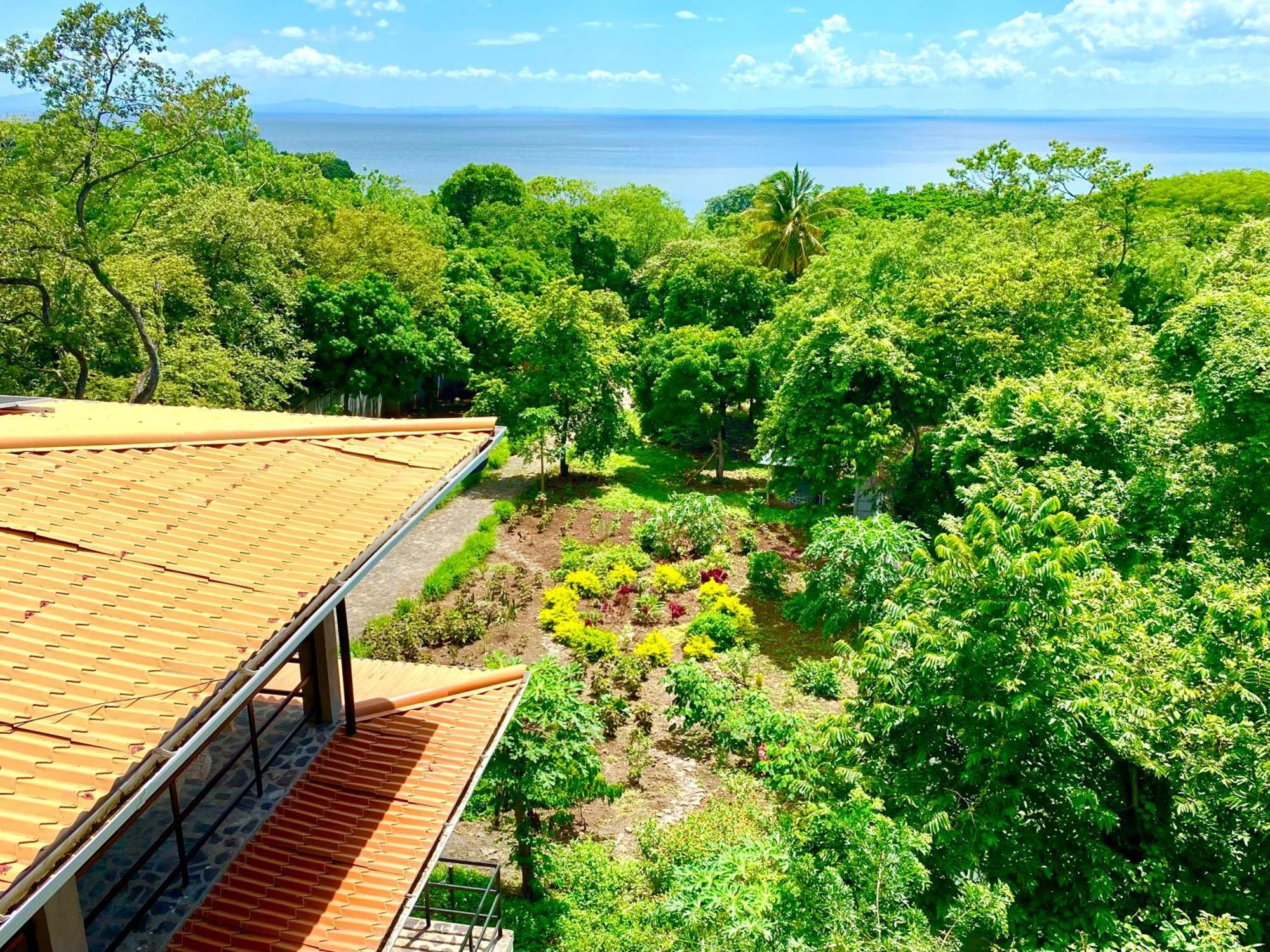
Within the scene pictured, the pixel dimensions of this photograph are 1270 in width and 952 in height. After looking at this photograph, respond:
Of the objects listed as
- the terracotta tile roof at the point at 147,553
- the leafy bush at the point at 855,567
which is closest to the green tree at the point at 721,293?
the leafy bush at the point at 855,567

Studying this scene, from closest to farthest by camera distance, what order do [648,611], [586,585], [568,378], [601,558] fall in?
[648,611]
[586,585]
[601,558]
[568,378]

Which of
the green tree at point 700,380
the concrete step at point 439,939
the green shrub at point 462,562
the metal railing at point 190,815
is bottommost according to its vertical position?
the green shrub at point 462,562

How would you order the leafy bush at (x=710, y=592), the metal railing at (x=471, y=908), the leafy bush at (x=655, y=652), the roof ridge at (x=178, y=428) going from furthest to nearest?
the leafy bush at (x=710, y=592), the leafy bush at (x=655, y=652), the metal railing at (x=471, y=908), the roof ridge at (x=178, y=428)

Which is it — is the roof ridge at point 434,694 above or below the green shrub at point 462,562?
above

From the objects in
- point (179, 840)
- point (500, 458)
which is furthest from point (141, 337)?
point (179, 840)

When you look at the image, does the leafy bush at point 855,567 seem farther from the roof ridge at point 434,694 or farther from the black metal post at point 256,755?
the black metal post at point 256,755

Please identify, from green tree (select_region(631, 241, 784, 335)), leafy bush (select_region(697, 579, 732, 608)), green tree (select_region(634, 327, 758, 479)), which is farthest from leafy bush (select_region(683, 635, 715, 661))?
green tree (select_region(631, 241, 784, 335))

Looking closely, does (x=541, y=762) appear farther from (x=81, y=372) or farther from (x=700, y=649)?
(x=81, y=372)
